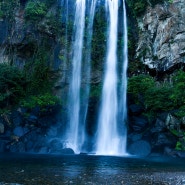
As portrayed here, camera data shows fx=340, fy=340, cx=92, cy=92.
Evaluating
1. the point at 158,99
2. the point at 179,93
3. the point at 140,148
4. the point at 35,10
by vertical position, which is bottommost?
the point at 140,148

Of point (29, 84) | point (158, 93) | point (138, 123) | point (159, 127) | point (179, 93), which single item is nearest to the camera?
point (159, 127)

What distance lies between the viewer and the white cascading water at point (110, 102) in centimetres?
2570

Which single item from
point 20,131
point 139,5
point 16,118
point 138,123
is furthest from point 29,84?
point 139,5

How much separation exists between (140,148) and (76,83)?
26.8 feet

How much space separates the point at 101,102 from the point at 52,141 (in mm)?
5316

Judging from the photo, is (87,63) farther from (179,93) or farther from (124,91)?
(179,93)

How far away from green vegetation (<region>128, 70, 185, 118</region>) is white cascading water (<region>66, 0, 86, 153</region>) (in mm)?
4499

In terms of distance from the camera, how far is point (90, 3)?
30.1m

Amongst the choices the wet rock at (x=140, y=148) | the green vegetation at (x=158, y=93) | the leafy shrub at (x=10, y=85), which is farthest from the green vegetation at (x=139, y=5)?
the wet rock at (x=140, y=148)

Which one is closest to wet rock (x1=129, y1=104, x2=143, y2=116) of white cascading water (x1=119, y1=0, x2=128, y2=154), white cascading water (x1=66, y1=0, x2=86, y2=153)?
white cascading water (x1=119, y1=0, x2=128, y2=154)

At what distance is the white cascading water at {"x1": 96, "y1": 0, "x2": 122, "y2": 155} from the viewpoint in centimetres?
2570

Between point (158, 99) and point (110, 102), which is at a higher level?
point (158, 99)

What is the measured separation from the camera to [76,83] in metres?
28.6

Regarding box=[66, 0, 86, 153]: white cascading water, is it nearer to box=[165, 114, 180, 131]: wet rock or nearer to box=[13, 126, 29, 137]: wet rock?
box=[13, 126, 29, 137]: wet rock
